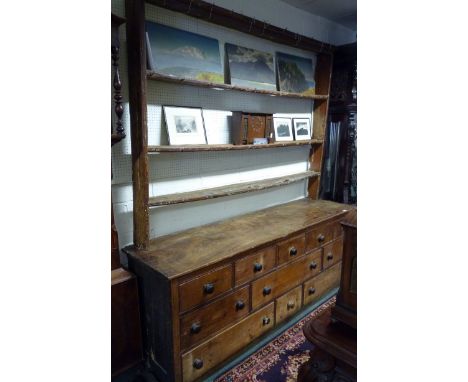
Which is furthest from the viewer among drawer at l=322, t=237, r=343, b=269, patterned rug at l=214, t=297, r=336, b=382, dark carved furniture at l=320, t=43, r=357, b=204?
dark carved furniture at l=320, t=43, r=357, b=204

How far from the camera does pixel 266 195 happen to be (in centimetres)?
292

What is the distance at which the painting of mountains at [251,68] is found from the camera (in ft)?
7.80

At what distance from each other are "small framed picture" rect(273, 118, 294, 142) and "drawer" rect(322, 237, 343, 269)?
3.28 feet

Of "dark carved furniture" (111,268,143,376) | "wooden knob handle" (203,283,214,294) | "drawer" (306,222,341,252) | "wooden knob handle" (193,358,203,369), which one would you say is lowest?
"wooden knob handle" (193,358,203,369)

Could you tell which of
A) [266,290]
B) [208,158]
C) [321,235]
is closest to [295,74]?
[208,158]

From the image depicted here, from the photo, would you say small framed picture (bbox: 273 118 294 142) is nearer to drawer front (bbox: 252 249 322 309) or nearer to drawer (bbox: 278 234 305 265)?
drawer (bbox: 278 234 305 265)

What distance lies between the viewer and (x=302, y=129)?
303 centimetres

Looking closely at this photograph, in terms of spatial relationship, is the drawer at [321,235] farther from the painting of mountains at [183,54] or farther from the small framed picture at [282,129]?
the painting of mountains at [183,54]

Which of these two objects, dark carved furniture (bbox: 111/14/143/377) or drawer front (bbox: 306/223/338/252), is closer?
dark carved furniture (bbox: 111/14/143/377)

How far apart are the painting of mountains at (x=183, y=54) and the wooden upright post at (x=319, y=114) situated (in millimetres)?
1187

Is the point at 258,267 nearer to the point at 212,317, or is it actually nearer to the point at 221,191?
the point at 212,317

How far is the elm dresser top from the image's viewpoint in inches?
69.7

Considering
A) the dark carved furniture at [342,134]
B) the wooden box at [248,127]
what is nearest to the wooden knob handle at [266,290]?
the wooden box at [248,127]

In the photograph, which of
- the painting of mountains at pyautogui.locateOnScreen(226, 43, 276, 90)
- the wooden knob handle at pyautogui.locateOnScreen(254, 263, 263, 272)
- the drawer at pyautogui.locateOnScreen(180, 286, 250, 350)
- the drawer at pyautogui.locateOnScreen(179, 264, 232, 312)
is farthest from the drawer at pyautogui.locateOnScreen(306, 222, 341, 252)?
the painting of mountains at pyautogui.locateOnScreen(226, 43, 276, 90)
